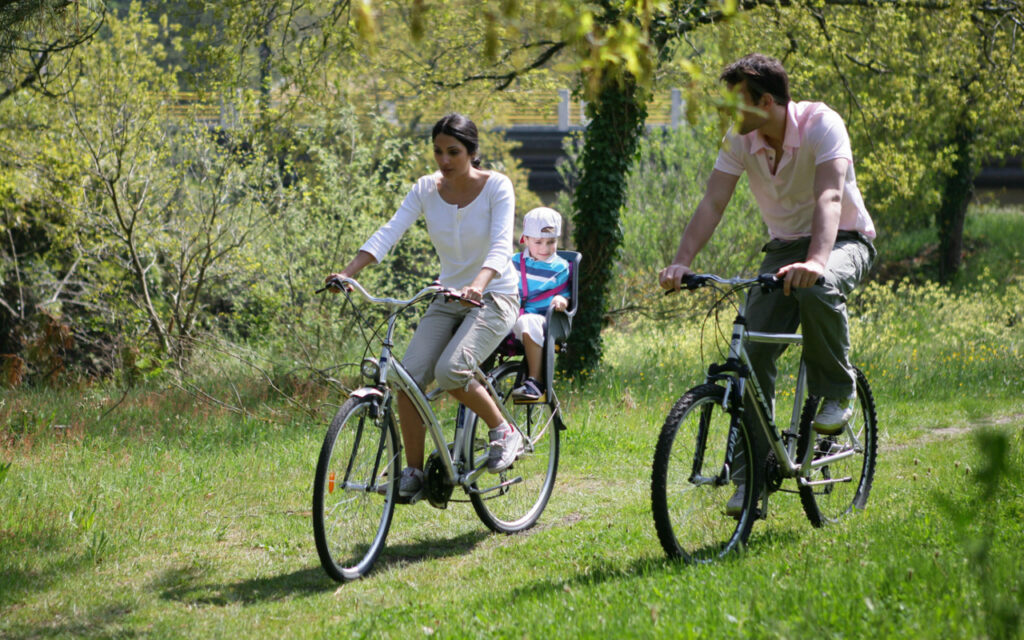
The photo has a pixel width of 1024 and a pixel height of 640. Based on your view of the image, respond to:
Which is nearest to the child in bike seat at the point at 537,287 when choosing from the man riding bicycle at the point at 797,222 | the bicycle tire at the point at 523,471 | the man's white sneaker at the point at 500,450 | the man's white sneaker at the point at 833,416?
the bicycle tire at the point at 523,471

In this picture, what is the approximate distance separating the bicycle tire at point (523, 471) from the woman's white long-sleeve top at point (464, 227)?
26.5 inches

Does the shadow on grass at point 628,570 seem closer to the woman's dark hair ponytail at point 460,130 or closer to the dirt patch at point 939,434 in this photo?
the woman's dark hair ponytail at point 460,130

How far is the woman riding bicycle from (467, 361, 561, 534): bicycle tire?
0.27 metres

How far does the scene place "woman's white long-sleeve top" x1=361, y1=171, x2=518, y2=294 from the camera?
5.01 m

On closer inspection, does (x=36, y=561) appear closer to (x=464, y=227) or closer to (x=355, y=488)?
(x=355, y=488)

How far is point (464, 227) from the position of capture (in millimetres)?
5070

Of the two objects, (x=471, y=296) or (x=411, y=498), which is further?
(x=411, y=498)

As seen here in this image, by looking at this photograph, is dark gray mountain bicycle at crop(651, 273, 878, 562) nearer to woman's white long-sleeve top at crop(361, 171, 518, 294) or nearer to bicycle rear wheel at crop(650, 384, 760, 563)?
bicycle rear wheel at crop(650, 384, 760, 563)

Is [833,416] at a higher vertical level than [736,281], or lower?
lower

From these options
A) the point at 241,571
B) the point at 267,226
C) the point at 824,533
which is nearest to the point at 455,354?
the point at 241,571

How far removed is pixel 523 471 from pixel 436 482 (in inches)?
40.0

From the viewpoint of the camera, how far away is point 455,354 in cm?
486

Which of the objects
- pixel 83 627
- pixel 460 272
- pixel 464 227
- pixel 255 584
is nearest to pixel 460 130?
pixel 464 227

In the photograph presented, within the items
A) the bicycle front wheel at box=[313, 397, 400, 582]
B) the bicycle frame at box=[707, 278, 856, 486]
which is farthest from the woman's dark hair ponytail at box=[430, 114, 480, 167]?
the bicycle frame at box=[707, 278, 856, 486]
